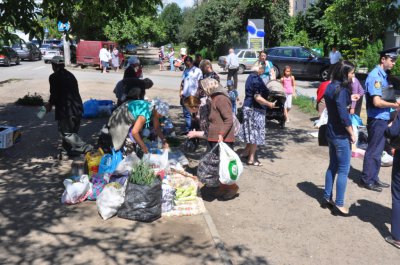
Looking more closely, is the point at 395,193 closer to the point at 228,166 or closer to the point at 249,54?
the point at 228,166

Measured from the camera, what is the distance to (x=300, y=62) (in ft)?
73.8

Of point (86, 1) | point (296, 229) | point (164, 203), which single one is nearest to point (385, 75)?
point (296, 229)

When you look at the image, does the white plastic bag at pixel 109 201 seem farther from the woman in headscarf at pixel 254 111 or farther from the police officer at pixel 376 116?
the police officer at pixel 376 116

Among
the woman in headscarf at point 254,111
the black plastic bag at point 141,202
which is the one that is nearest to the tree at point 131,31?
the woman in headscarf at point 254,111

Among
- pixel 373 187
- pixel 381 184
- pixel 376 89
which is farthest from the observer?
pixel 381 184

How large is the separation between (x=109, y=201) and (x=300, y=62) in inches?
745

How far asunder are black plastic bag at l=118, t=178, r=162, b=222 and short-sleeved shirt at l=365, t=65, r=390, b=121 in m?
3.29

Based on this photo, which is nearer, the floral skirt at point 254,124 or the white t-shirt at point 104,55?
the floral skirt at point 254,124

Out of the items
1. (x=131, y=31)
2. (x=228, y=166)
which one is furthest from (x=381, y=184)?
(x=131, y=31)

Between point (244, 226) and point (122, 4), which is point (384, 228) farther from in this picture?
point (122, 4)

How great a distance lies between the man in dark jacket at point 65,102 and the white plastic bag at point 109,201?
241cm

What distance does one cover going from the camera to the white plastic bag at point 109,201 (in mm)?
5133

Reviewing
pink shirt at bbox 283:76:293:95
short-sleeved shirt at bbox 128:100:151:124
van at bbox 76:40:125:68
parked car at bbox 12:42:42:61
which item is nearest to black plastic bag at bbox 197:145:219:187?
short-sleeved shirt at bbox 128:100:151:124

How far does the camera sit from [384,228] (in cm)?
525
